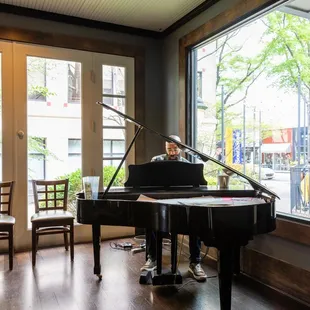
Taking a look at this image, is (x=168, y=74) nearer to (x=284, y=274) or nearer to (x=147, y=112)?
(x=147, y=112)

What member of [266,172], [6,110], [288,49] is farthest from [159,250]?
[6,110]

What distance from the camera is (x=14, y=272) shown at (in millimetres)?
3059

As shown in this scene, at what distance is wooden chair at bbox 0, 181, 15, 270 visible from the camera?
10.3 feet

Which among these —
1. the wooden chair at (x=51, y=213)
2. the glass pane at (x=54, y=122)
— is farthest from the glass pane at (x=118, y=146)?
the wooden chair at (x=51, y=213)

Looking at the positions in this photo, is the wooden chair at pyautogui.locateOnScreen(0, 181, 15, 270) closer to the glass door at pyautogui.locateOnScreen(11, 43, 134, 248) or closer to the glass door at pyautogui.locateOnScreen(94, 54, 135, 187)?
the glass door at pyautogui.locateOnScreen(11, 43, 134, 248)

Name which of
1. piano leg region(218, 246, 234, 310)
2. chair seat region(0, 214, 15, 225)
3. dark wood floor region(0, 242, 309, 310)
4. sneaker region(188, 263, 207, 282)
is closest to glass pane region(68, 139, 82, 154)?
chair seat region(0, 214, 15, 225)

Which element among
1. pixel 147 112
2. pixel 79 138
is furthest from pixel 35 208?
pixel 147 112

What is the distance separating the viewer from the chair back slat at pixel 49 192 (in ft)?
11.9

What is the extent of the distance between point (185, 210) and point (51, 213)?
6.38ft

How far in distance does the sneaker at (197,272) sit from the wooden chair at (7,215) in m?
1.74

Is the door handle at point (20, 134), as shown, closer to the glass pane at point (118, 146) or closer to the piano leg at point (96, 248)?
the glass pane at point (118, 146)

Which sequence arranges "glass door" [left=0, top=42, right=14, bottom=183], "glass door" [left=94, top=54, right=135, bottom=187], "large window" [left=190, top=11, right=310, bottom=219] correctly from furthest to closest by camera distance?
"glass door" [left=94, top=54, right=135, bottom=187] < "glass door" [left=0, top=42, right=14, bottom=183] < "large window" [left=190, top=11, right=310, bottom=219]

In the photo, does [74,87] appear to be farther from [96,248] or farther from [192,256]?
[192,256]

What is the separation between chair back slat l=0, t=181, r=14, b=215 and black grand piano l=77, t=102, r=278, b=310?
1115 millimetres
